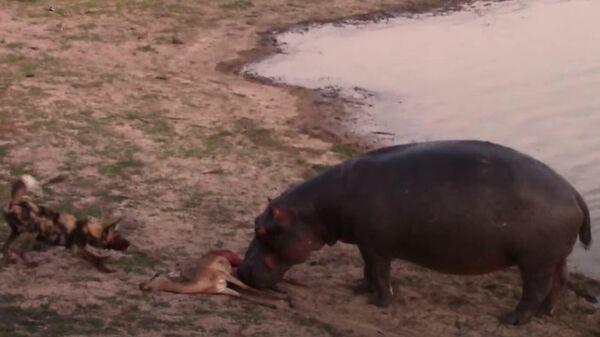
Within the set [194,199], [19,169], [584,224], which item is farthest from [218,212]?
[584,224]

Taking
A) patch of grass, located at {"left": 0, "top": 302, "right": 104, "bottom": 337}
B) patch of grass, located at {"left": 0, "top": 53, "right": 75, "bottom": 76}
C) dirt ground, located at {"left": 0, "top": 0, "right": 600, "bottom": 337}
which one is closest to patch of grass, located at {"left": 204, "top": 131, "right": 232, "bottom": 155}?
dirt ground, located at {"left": 0, "top": 0, "right": 600, "bottom": 337}

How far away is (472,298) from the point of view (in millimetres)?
7043

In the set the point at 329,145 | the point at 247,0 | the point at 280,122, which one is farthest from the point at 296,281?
the point at 247,0

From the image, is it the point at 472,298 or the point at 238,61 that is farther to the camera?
the point at 238,61

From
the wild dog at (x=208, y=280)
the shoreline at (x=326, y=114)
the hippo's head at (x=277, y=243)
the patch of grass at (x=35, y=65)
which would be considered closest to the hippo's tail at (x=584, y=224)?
the shoreline at (x=326, y=114)

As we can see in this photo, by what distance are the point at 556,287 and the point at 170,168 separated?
3.87 meters

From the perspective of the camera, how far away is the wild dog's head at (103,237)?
21.9 feet

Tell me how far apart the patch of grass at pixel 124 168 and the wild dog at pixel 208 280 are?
90.1 inches

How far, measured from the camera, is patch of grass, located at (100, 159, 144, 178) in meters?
8.98

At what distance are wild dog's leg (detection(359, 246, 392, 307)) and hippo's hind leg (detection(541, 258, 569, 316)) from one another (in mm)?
992

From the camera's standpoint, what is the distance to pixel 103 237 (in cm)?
671

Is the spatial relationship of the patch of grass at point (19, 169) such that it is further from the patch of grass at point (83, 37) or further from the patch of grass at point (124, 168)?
the patch of grass at point (83, 37)

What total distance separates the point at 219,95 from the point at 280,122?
1.20m

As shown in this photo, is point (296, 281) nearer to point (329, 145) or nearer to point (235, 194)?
point (235, 194)
